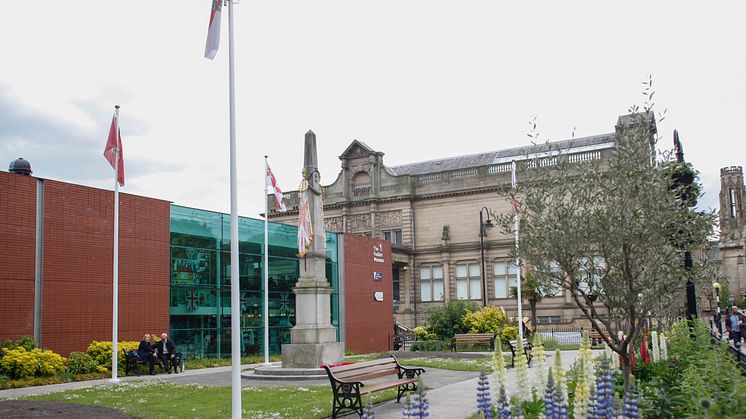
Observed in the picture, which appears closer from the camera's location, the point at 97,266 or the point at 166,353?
the point at 166,353

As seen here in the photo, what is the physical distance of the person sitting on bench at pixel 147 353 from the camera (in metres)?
23.6

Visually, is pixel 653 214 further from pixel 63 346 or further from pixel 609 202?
pixel 63 346

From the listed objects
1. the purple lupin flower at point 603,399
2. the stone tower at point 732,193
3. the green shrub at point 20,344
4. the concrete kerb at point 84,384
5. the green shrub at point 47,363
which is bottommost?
the concrete kerb at point 84,384

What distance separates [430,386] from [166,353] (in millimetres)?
11218

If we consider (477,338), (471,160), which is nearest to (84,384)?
(477,338)

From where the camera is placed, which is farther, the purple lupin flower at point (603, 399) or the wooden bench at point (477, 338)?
the wooden bench at point (477, 338)

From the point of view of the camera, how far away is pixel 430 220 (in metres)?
58.3

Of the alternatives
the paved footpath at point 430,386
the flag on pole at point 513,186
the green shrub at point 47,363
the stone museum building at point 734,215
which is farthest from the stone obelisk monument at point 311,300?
the stone museum building at point 734,215

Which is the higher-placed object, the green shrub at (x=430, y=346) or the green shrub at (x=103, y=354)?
the green shrub at (x=103, y=354)

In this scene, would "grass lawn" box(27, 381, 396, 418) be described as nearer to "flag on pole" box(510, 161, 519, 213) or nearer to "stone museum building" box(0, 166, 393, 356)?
"flag on pole" box(510, 161, 519, 213)

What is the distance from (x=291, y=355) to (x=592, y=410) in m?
15.4

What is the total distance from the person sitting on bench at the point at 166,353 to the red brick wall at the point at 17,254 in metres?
4.16

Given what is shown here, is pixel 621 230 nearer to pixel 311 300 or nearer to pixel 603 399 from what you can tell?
pixel 603 399

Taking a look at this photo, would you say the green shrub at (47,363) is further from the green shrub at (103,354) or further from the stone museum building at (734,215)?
the stone museum building at (734,215)
